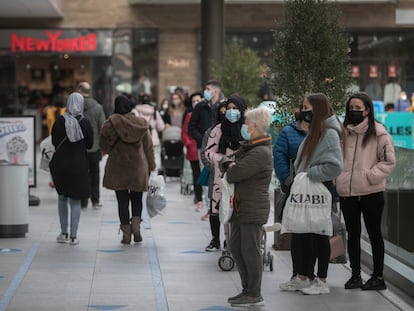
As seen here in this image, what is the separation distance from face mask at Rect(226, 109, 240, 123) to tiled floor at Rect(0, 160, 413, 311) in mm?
1557

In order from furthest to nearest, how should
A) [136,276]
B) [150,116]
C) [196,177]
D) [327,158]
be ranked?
1. [150,116]
2. [196,177]
3. [136,276]
4. [327,158]

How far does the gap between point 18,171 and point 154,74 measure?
25150mm

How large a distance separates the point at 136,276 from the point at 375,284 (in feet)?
7.84

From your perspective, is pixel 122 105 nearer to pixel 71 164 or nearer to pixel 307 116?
pixel 71 164

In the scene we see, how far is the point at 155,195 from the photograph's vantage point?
13320mm

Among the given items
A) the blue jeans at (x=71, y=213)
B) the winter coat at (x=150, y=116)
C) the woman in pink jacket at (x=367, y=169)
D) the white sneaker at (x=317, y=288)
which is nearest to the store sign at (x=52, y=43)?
the winter coat at (x=150, y=116)

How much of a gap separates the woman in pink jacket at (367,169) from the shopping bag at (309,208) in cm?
46

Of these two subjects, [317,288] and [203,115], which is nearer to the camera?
[317,288]

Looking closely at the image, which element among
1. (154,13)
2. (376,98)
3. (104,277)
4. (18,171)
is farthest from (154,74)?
(104,277)

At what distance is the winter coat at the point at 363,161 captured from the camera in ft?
31.8

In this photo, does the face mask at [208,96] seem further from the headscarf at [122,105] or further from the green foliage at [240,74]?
the green foliage at [240,74]

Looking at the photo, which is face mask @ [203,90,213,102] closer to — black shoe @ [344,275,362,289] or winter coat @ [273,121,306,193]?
winter coat @ [273,121,306,193]

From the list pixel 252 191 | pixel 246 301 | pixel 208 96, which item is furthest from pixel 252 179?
pixel 208 96

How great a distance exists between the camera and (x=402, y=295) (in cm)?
970
